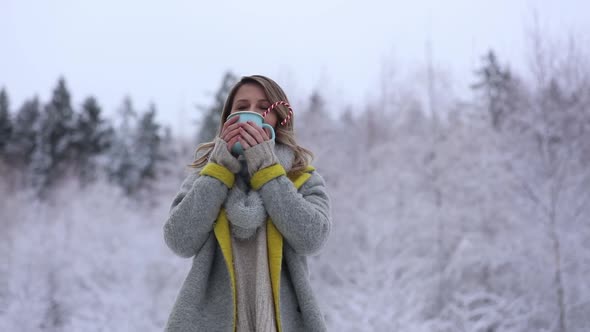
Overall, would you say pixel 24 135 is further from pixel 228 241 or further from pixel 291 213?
pixel 291 213

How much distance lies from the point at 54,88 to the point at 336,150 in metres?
19.4

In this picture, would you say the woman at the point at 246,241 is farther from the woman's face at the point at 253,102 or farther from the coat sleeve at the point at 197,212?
the woman's face at the point at 253,102

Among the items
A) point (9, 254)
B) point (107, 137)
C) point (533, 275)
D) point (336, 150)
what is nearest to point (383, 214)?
point (336, 150)

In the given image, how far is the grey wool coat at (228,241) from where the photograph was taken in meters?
1.36

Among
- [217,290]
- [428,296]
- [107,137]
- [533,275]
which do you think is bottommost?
[428,296]

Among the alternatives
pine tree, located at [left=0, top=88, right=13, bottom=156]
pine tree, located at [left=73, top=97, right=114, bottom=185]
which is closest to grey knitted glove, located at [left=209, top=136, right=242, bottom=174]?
pine tree, located at [left=73, top=97, right=114, bottom=185]

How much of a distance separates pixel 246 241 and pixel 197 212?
0.23 m

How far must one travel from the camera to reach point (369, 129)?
1564cm

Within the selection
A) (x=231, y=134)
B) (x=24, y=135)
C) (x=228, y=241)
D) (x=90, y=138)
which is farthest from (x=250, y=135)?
(x=24, y=135)

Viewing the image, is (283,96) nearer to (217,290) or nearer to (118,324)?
(217,290)

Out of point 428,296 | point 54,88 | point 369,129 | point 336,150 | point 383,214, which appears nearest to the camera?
point 428,296

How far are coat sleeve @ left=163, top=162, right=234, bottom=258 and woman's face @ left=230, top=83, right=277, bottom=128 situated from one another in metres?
0.35

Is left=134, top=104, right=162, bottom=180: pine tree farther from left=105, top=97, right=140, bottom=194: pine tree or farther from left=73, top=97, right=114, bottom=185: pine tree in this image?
left=73, top=97, right=114, bottom=185: pine tree

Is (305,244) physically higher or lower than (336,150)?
lower
